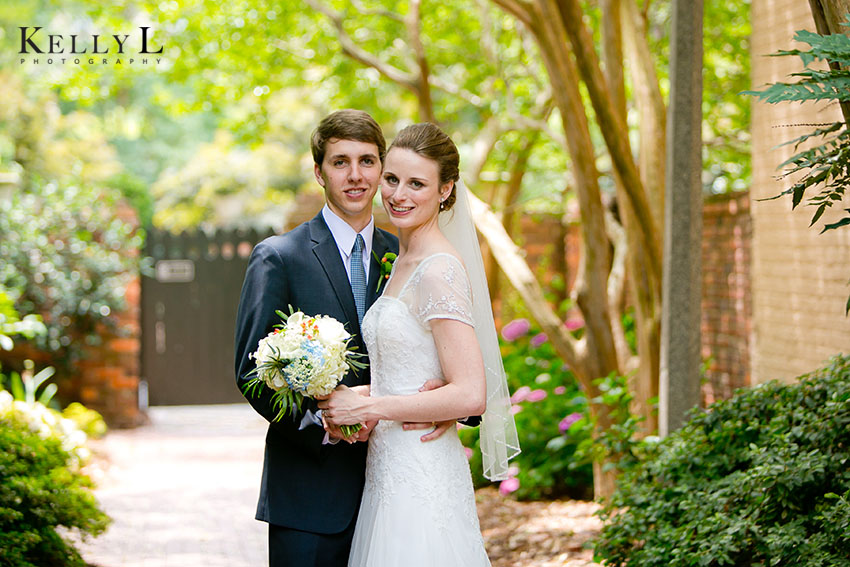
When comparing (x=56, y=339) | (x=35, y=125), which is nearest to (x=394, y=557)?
(x=56, y=339)

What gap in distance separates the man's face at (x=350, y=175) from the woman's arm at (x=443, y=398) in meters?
0.59

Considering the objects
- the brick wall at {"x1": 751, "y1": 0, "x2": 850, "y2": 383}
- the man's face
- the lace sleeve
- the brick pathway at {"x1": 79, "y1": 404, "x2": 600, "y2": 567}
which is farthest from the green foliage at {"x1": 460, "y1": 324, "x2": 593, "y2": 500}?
the lace sleeve

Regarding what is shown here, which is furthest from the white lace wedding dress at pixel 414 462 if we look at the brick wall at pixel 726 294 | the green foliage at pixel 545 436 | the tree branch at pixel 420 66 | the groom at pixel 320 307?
the tree branch at pixel 420 66

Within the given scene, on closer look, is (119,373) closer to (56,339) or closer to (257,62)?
(56,339)

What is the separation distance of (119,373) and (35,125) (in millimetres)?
11156

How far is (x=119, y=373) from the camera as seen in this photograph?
11281 mm

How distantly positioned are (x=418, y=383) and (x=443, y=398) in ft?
0.45

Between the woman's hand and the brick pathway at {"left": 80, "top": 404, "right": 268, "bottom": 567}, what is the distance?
345cm

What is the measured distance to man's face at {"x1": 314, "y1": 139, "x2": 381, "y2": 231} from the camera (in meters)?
3.24

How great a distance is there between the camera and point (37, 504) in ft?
16.1

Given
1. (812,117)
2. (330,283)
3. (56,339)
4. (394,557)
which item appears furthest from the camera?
(56,339)

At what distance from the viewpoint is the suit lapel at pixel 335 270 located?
3.24 meters

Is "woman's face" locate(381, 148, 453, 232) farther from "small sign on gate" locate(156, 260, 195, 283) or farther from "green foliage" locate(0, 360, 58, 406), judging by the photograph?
"small sign on gate" locate(156, 260, 195, 283)

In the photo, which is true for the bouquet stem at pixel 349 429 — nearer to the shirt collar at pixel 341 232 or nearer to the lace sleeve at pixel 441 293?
the lace sleeve at pixel 441 293
